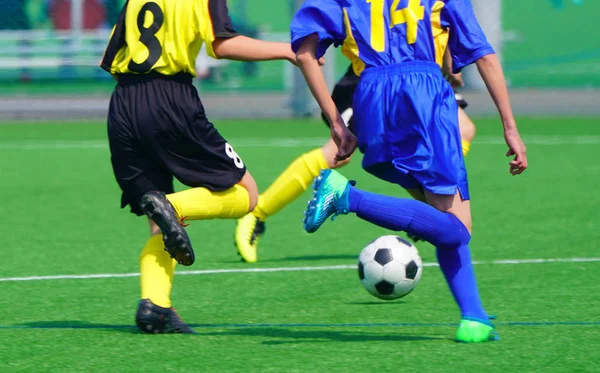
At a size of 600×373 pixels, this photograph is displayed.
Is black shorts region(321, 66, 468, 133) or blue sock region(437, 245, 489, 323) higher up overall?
blue sock region(437, 245, 489, 323)

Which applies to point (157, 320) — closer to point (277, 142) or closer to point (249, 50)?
point (249, 50)

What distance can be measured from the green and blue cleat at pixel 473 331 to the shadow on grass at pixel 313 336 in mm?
132

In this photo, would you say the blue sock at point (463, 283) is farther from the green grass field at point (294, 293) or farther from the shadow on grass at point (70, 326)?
the shadow on grass at point (70, 326)

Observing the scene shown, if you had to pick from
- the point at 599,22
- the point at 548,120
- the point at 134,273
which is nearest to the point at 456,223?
the point at 134,273

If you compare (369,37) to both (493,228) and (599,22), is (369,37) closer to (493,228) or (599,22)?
(493,228)

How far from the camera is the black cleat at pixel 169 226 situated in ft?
14.2

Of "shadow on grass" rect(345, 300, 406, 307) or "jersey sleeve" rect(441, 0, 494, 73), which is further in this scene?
"shadow on grass" rect(345, 300, 406, 307)

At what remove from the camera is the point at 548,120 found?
1550 cm

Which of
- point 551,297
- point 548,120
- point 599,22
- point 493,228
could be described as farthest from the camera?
point 599,22

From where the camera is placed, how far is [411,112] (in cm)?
425

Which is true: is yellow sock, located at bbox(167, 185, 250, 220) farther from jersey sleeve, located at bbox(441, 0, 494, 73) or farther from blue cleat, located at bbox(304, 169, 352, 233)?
jersey sleeve, located at bbox(441, 0, 494, 73)

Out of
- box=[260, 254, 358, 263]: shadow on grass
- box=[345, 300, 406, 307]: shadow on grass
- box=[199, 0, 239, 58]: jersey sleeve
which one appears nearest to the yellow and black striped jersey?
box=[199, 0, 239, 58]: jersey sleeve

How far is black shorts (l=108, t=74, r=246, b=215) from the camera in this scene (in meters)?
4.57

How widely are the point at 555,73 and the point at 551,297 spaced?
18418 millimetres
